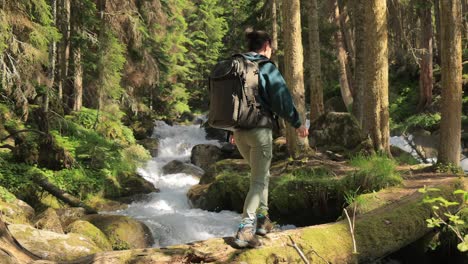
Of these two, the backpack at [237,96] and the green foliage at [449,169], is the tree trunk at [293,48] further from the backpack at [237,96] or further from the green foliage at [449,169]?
the backpack at [237,96]

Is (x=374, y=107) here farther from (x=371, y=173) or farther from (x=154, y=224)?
(x=154, y=224)

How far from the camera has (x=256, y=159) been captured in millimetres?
3742

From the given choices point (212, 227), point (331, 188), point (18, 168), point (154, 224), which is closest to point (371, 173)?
point (331, 188)

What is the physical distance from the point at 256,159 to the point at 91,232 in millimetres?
4868

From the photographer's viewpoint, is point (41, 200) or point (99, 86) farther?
point (99, 86)

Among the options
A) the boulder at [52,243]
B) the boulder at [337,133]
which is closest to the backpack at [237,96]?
the boulder at [52,243]

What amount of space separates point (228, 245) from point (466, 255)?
357 cm

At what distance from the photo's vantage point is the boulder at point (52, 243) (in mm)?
5402

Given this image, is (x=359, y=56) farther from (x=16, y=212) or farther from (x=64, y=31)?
(x=16, y=212)

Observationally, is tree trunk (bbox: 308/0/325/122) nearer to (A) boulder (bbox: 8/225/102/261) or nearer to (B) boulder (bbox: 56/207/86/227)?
(B) boulder (bbox: 56/207/86/227)

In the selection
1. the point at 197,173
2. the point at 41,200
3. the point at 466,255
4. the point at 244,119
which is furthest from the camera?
the point at 197,173

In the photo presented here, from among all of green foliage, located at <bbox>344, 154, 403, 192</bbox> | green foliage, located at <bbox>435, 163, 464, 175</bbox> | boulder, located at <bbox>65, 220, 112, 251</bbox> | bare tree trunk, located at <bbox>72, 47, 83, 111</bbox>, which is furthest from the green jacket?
bare tree trunk, located at <bbox>72, 47, 83, 111</bbox>

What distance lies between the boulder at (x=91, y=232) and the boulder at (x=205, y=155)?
1109cm

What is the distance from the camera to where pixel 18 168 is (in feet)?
35.5
